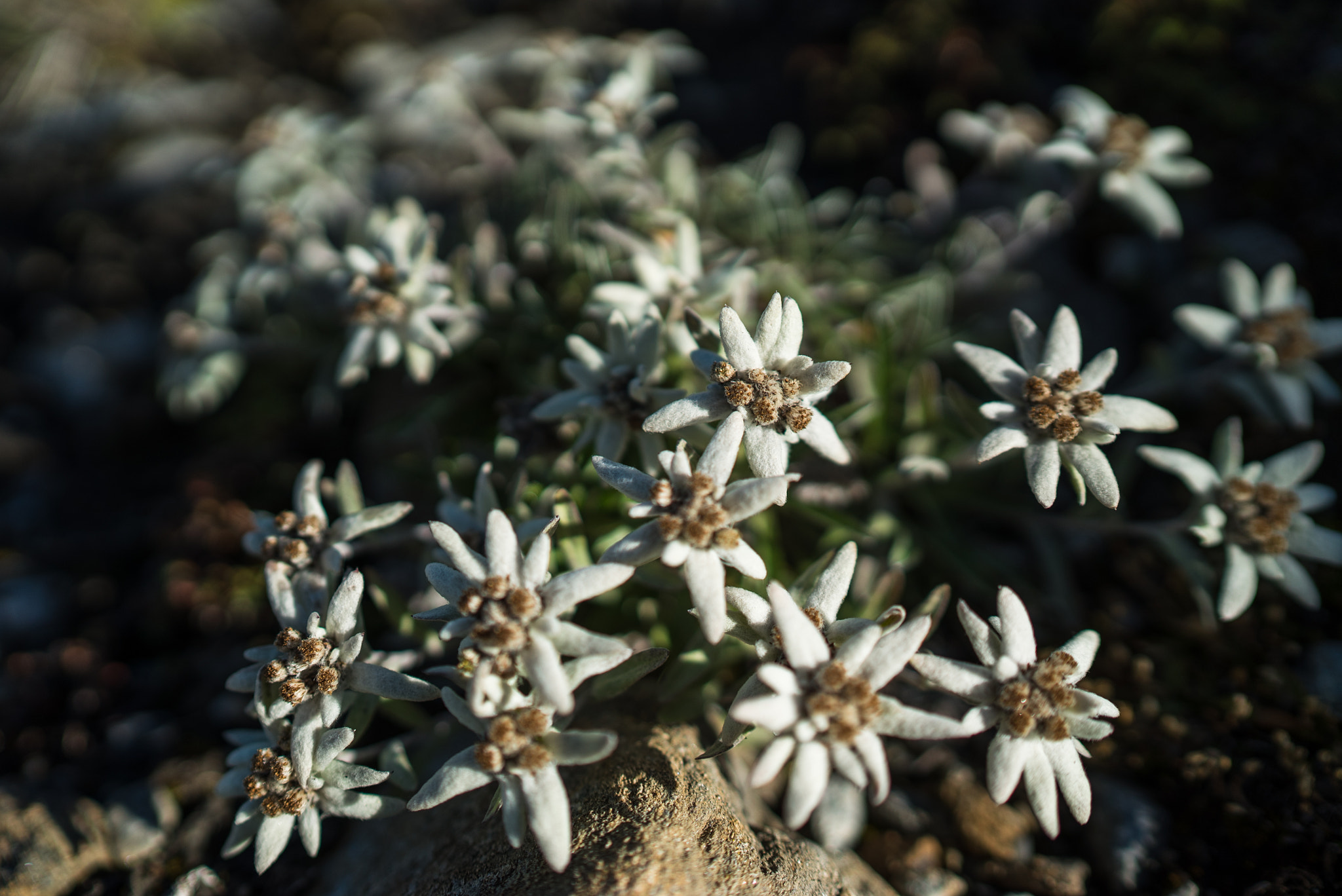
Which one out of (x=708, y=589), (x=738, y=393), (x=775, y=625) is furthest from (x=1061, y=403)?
(x=708, y=589)

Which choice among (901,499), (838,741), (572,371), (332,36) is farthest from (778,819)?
(332,36)

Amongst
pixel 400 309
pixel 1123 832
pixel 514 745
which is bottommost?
pixel 1123 832

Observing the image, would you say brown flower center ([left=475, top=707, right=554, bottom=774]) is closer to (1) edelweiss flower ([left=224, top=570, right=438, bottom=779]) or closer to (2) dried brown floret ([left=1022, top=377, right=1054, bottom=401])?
(1) edelweiss flower ([left=224, top=570, right=438, bottom=779])

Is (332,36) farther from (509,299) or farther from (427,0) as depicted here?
(509,299)

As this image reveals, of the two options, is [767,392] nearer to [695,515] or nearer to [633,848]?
[695,515]

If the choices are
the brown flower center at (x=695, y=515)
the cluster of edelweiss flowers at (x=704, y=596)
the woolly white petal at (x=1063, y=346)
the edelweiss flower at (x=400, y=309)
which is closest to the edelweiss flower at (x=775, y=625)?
the cluster of edelweiss flowers at (x=704, y=596)

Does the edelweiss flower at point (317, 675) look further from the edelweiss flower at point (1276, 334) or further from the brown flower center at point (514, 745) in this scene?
the edelweiss flower at point (1276, 334)

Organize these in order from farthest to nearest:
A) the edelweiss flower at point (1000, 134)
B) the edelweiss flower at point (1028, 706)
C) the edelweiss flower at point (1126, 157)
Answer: the edelweiss flower at point (1000, 134) < the edelweiss flower at point (1126, 157) < the edelweiss flower at point (1028, 706)
